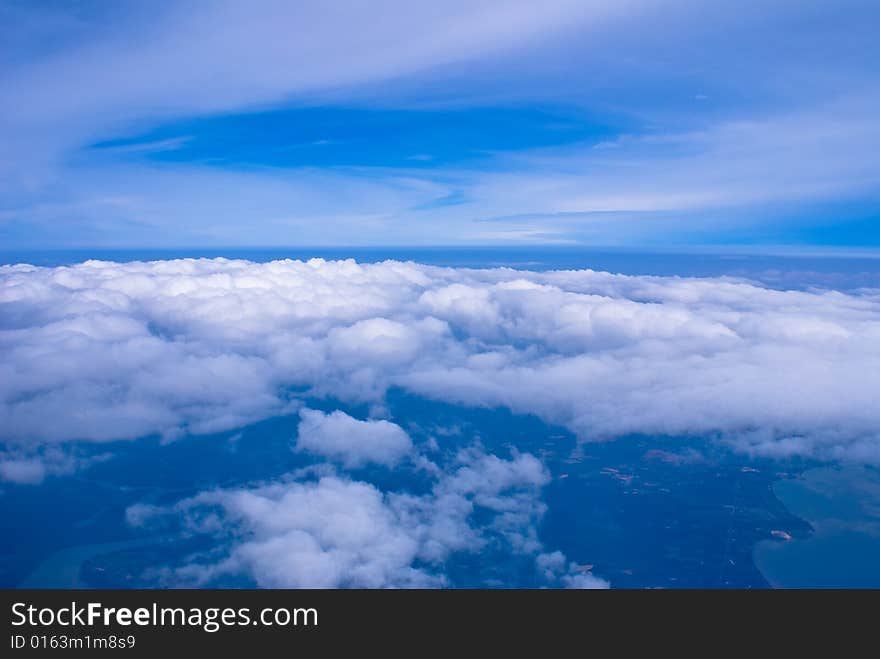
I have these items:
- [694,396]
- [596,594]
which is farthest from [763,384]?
[596,594]

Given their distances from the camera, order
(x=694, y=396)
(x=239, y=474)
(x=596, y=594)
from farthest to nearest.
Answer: (x=694, y=396), (x=239, y=474), (x=596, y=594)

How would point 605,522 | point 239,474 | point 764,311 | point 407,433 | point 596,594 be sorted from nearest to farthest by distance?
1. point 596,594
2. point 605,522
3. point 239,474
4. point 407,433
5. point 764,311

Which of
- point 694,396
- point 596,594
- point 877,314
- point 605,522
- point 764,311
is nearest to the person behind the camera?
point 596,594

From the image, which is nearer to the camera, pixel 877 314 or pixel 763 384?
pixel 763 384

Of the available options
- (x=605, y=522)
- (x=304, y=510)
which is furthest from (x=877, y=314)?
(x=304, y=510)

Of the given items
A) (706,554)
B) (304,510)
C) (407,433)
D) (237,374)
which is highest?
(237,374)

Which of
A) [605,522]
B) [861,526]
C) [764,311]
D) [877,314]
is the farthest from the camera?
[764,311]

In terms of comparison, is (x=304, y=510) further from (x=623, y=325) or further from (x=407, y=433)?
(x=623, y=325)

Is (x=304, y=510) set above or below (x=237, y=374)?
below

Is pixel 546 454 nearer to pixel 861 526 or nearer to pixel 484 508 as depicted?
pixel 484 508
